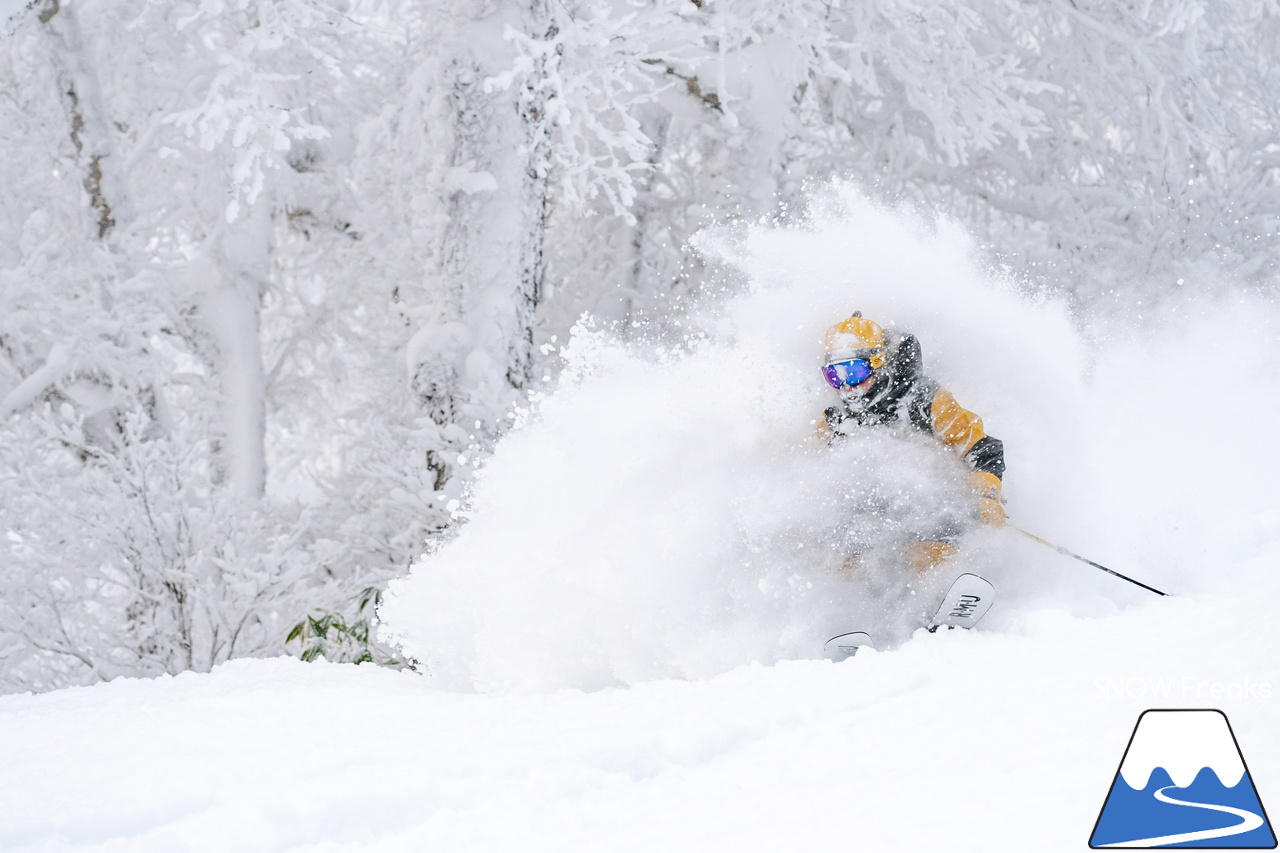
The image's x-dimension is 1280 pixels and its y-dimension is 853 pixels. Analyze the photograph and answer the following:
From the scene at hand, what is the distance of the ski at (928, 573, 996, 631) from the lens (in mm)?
3117

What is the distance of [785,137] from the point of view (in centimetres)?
748

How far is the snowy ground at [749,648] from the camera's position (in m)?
1.81

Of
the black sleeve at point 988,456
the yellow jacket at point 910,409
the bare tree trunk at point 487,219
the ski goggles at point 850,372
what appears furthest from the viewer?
the bare tree trunk at point 487,219

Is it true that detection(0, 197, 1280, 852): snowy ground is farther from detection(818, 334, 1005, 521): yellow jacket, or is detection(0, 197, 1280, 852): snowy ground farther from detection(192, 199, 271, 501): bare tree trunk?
detection(192, 199, 271, 501): bare tree trunk

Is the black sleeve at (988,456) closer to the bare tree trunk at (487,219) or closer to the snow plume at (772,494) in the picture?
the snow plume at (772,494)

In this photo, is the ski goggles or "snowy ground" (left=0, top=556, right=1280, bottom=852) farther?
the ski goggles

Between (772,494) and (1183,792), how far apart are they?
2325mm

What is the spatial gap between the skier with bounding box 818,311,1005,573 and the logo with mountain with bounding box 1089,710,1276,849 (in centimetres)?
213

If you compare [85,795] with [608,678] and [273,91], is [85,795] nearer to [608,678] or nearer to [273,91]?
[608,678]

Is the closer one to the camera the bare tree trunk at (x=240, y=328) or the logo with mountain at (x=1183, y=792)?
the logo with mountain at (x=1183, y=792)

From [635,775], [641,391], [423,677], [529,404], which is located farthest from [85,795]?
[529,404]

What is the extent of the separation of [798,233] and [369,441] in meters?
3.37

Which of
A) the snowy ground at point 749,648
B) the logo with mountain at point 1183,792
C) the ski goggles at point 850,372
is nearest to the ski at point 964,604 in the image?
the snowy ground at point 749,648

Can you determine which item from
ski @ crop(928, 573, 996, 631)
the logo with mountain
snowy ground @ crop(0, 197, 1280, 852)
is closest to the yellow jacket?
snowy ground @ crop(0, 197, 1280, 852)
